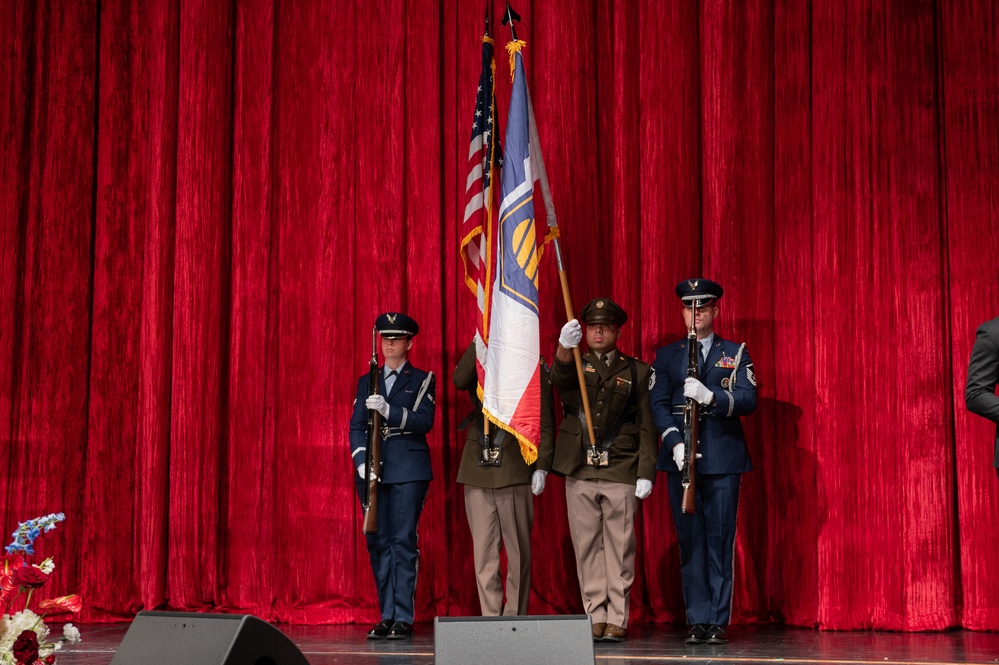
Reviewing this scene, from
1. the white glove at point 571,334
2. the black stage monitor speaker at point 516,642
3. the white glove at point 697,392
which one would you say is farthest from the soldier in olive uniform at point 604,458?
the black stage monitor speaker at point 516,642

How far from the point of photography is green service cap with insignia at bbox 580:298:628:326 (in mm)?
5320

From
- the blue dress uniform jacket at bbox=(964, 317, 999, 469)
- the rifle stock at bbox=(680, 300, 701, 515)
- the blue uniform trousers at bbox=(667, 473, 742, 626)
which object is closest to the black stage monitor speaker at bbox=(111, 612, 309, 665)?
the blue dress uniform jacket at bbox=(964, 317, 999, 469)

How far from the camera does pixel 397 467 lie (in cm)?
545

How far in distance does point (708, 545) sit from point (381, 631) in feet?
5.36

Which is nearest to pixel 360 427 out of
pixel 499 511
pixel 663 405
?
pixel 499 511

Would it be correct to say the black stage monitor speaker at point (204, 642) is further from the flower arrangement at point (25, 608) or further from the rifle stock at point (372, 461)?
the rifle stock at point (372, 461)

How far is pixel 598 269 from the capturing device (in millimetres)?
5957

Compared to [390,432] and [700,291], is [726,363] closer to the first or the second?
[700,291]

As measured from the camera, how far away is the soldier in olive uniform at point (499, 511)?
5.38m

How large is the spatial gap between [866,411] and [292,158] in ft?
11.3

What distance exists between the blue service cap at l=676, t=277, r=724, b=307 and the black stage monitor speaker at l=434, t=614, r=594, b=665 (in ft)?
10.5

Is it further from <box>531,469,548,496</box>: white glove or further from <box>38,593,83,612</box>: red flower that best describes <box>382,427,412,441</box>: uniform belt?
<box>38,593,83,612</box>: red flower

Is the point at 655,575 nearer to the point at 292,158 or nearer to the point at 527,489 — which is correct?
the point at 527,489

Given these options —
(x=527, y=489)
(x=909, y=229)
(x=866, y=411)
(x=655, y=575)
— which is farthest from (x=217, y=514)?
(x=909, y=229)
